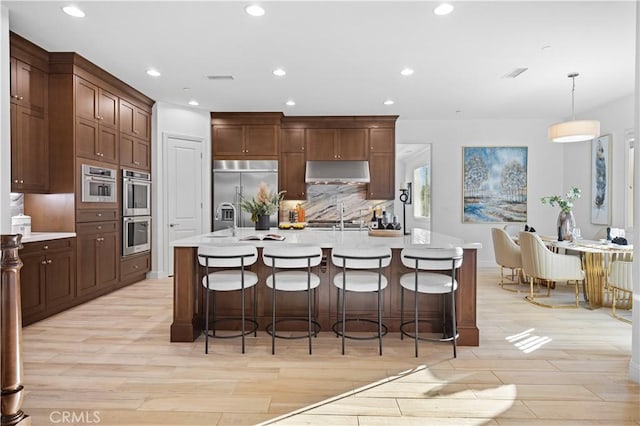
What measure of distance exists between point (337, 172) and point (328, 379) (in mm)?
4522

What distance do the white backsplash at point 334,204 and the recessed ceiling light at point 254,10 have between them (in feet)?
13.4

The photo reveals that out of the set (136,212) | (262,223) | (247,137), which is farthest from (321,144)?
(136,212)

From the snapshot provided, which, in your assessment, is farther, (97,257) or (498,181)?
(498,181)

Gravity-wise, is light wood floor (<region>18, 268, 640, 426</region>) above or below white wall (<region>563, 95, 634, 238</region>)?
below

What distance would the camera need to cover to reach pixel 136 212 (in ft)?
17.6

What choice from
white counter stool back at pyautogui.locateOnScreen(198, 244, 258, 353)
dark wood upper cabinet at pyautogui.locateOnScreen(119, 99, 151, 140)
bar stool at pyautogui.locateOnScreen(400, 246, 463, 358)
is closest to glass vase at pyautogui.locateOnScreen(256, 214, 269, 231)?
white counter stool back at pyautogui.locateOnScreen(198, 244, 258, 353)

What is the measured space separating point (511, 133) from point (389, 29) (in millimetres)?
4692

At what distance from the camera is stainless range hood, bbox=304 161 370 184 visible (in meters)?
6.59

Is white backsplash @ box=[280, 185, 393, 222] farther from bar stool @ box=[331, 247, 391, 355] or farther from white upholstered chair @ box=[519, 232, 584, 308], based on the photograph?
bar stool @ box=[331, 247, 391, 355]

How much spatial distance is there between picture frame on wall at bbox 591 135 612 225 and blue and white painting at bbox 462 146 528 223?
1.09 m

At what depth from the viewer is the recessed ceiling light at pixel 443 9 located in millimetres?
2969

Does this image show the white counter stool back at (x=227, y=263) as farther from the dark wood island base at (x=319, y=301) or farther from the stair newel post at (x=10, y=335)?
the stair newel post at (x=10, y=335)

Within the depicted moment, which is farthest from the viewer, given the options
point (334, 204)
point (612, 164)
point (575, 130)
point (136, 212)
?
point (334, 204)

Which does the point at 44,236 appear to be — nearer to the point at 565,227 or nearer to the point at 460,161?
the point at 565,227
